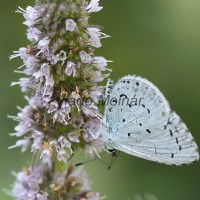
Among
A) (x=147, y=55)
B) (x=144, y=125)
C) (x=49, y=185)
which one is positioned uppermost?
(x=147, y=55)

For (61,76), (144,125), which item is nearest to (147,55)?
(144,125)

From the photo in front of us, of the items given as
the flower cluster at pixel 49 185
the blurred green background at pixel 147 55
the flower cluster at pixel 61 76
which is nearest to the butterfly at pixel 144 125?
the flower cluster at pixel 61 76

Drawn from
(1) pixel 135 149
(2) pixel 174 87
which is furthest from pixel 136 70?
(1) pixel 135 149

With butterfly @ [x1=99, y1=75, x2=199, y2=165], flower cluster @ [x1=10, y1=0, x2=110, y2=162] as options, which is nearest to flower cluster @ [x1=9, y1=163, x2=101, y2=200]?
flower cluster @ [x1=10, y1=0, x2=110, y2=162]

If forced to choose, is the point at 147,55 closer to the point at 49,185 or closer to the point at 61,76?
the point at 49,185

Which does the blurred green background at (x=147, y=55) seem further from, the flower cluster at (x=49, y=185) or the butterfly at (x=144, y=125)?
the butterfly at (x=144, y=125)

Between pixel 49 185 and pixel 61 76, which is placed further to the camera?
pixel 49 185
